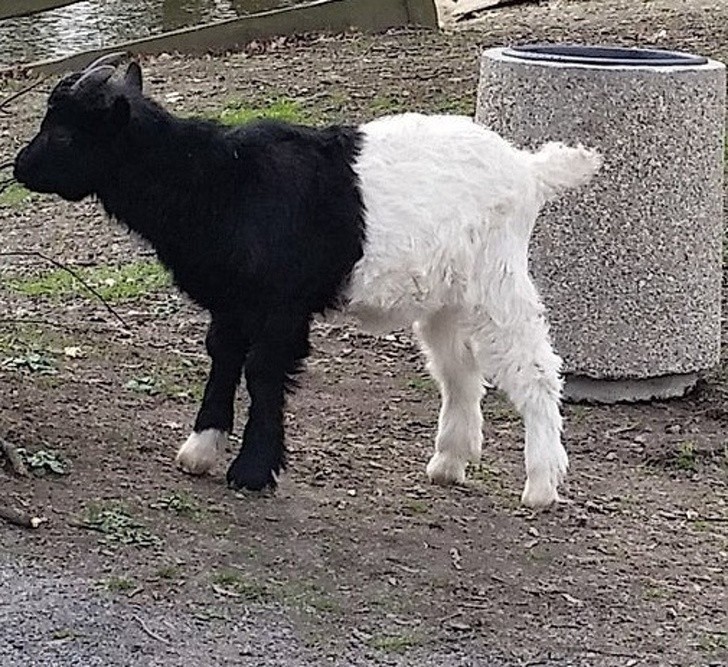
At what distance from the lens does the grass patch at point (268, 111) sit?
10.8 meters

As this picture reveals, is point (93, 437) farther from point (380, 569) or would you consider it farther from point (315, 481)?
point (380, 569)

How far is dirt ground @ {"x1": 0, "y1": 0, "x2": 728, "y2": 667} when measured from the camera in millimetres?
4500

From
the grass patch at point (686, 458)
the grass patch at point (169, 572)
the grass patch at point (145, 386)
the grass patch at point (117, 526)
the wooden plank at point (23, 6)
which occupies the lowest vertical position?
the grass patch at point (686, 458)

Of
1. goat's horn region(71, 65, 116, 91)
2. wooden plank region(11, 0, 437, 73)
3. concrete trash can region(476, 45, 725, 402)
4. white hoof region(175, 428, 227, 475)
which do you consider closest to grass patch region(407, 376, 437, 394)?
concrete trash can region(476, 45, 725, 402)

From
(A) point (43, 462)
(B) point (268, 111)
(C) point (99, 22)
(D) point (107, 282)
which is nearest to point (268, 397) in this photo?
(A) point (43, 462)

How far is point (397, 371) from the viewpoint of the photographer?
24.5 feet

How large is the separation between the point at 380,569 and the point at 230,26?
9.07 metres

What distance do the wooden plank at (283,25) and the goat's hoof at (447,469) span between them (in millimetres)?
7925

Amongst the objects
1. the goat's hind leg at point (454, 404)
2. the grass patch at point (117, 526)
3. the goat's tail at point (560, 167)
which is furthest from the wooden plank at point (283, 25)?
the grass patch at point (117, 526)

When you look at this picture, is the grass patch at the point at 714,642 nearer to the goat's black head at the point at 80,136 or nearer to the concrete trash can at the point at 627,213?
the goat's black head at the point at 80,136

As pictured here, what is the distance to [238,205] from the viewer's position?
535 cm

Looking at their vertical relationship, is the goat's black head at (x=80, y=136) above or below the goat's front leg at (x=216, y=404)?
above

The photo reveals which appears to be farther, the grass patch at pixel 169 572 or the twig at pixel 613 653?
the grass patch at pixel 169 572

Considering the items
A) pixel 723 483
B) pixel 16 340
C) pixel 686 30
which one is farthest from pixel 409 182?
pixel 686 30
